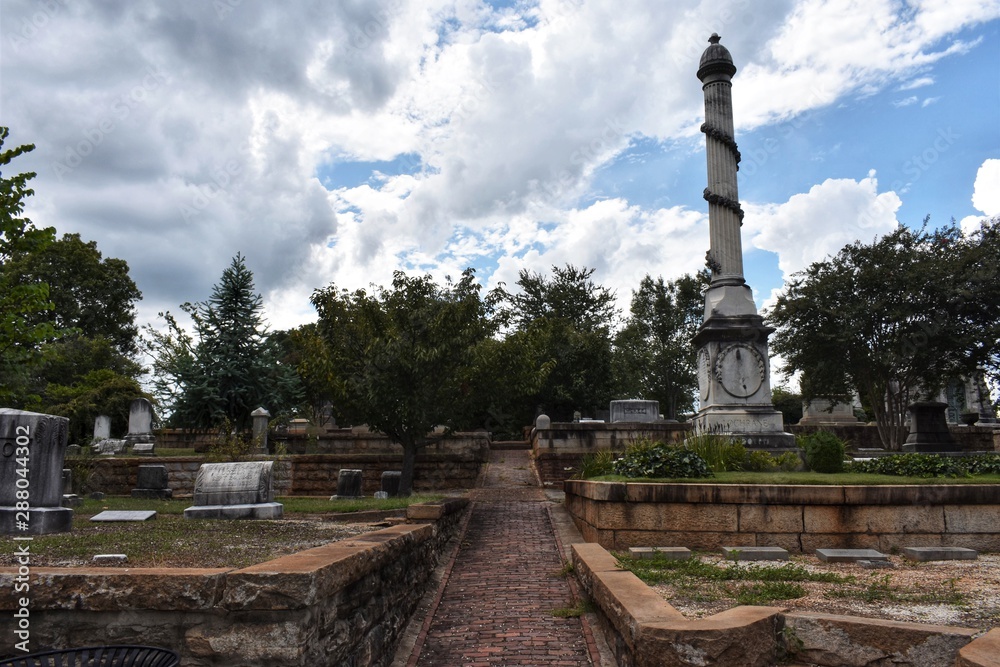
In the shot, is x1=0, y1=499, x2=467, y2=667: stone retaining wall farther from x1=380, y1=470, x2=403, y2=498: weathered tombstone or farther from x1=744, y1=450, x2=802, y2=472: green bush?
x1=380, y1=470, x2=403, y2=498: weathered tombstone

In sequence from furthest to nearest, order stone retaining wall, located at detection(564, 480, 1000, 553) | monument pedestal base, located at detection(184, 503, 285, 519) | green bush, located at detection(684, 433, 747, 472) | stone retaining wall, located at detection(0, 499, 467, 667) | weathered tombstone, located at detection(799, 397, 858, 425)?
weathered tombstone, located at detection(799, 397, 858, 425)
green bush, located at detection(684, 433, 747, 472)
monument pedestal base, located at detection(184, 503, 285, 519)
stone retaining wall, located at detection(564, 480, 1000, 553)
stone retaining wall, located at detection(0, 499, 467, 667)

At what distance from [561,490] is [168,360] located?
1635cm

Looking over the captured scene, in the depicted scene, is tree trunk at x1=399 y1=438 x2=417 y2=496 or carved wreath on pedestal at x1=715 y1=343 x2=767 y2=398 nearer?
carved wreath on pedestal at x1=715 y1=343 x2=767 y2=398

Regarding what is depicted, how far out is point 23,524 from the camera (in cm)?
737

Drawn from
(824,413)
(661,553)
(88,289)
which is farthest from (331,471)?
(88,289)

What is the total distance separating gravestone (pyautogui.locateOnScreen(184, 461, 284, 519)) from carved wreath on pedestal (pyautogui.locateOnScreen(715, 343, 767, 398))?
1004 cm

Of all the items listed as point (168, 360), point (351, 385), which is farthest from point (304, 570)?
point (168, 360)

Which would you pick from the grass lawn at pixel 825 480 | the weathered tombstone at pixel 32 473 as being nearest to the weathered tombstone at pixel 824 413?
the grass lawn at pixel 825 480

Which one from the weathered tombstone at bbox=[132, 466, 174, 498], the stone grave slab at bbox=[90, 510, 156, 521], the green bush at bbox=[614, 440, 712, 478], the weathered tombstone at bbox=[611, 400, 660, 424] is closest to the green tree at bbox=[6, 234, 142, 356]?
the weathered tombstone at bbox=[132, 466, 174, 498]

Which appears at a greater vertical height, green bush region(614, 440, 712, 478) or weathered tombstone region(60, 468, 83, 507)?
green bush region(614, 440, 712, 478)

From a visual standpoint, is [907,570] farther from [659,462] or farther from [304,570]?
[304,570]

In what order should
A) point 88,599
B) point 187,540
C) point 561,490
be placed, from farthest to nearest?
point 561,490 < point 187,540 < point 88,599

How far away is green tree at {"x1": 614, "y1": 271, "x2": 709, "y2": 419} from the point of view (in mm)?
42688

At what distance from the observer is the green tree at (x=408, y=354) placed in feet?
46.5
